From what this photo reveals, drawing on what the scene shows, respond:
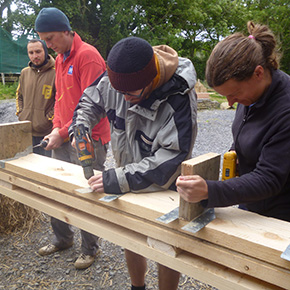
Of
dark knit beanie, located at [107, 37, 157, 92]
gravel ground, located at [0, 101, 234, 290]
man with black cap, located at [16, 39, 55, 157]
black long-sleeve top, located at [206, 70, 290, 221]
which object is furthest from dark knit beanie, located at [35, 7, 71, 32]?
gravel ground, located at [0, 101, 234, 290]

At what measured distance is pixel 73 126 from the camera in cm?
204

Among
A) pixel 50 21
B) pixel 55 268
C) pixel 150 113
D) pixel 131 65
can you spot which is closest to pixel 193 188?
pixel 150 113

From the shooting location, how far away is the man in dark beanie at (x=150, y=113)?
1613 millimetres

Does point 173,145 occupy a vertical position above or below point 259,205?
above

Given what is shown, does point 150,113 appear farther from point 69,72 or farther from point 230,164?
point 69,72

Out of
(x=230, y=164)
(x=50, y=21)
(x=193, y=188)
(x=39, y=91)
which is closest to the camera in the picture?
(x=193, y=188)

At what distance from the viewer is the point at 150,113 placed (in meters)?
1.75

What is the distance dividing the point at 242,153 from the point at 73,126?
109 cm

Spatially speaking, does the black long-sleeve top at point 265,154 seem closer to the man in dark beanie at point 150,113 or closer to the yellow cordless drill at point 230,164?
the yellow cordless drill at point 230,164

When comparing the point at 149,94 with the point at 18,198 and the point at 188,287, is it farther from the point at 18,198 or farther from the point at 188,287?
the point at 188,287

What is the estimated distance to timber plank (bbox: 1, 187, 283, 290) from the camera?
1344 mm

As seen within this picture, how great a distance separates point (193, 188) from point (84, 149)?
2.90ft

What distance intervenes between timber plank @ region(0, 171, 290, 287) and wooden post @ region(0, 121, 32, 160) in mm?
473

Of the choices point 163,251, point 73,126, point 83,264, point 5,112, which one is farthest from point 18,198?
point 5,112
